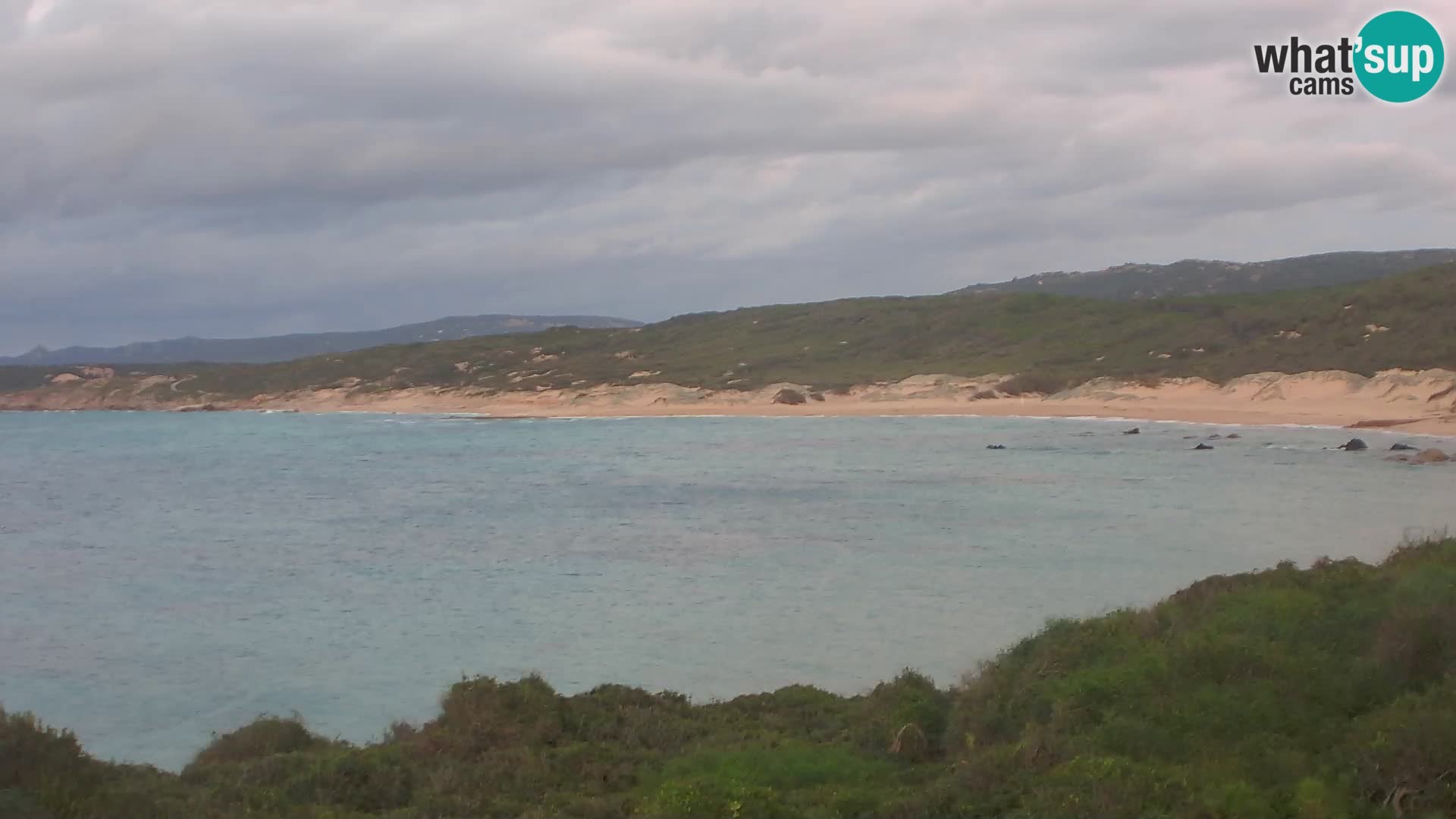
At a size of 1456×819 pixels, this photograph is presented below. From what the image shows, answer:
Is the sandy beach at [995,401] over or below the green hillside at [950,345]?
below

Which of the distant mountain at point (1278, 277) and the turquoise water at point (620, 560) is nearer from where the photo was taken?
the turquoise water at point (620, 560)

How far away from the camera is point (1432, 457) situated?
39.1 meters

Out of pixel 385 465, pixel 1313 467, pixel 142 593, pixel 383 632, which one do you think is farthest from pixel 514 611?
pixel 385 465

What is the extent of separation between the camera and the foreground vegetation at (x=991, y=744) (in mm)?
8875

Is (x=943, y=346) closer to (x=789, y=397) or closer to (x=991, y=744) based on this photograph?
(x=789, y=397)

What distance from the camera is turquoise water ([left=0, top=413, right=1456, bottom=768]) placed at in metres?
18.7

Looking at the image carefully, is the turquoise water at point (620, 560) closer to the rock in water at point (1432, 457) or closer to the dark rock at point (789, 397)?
the rock in water at point (1432, 457)

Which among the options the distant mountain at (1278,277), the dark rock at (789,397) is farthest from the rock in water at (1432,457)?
the distant mountain at (1278,277)

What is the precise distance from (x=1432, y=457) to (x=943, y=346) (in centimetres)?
6409

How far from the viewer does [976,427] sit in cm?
6706

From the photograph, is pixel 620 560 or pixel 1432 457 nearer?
pixel 620 560

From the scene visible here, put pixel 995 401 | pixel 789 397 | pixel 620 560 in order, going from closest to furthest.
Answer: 1. pixel 620 560
2. pixel 995 401
3. pixel 789 397

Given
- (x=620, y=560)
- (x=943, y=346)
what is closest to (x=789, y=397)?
(x=943, y=346)

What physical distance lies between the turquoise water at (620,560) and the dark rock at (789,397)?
25.5m
